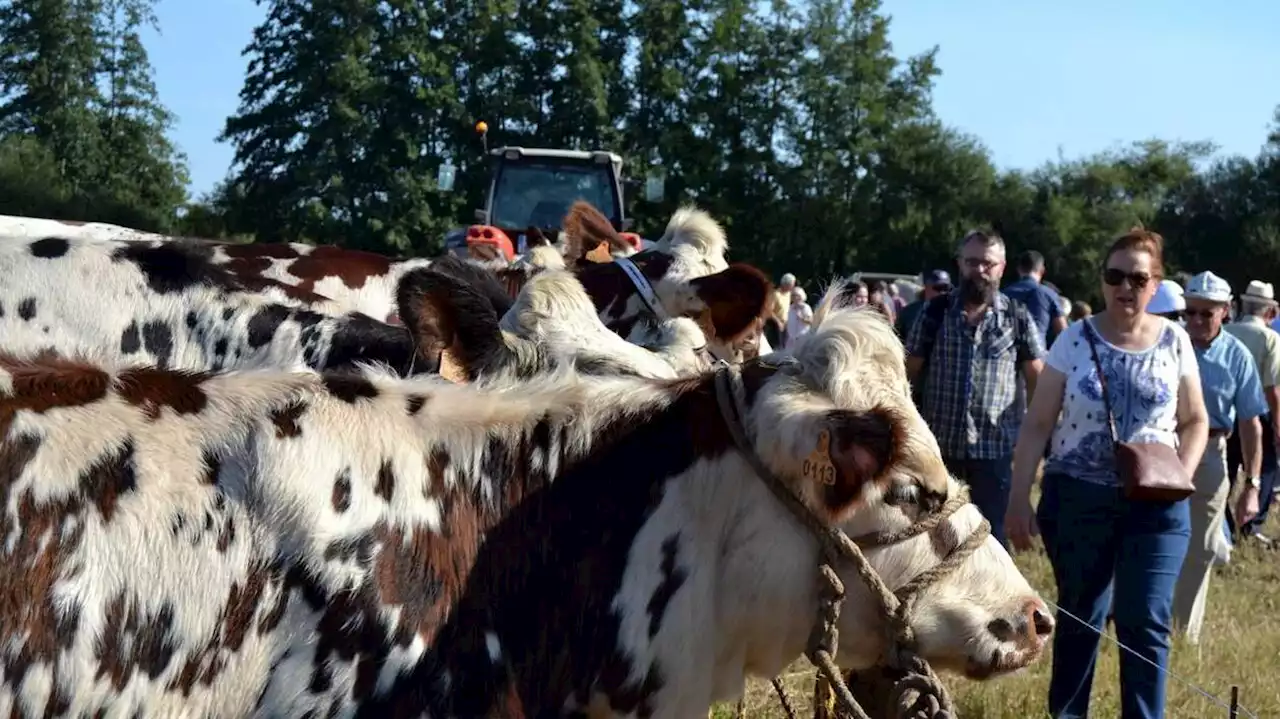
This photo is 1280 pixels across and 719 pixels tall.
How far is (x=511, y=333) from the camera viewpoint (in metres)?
3.45

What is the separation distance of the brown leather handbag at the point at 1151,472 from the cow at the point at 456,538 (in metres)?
2.47

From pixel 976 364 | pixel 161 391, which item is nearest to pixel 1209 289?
pixel 976 364

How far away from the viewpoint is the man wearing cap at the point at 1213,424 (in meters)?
7.49

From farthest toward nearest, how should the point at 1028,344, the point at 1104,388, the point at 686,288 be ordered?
the point at 1028,344
the point at 686,288
the point at 1104,388

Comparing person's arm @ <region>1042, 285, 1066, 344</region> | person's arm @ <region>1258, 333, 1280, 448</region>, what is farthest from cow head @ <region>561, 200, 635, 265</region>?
person's arm @ <region>1258, 333, 1280, 448</region>

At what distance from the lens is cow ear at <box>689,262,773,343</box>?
5.93m

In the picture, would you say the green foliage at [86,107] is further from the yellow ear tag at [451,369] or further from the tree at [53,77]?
the yellow ear tag at [451,369]

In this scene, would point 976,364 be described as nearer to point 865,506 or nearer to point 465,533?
point 865,506

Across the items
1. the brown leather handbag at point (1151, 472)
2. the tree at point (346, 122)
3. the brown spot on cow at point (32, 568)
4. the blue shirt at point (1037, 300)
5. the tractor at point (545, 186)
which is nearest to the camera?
the brown spot on cow at point (32, 568)

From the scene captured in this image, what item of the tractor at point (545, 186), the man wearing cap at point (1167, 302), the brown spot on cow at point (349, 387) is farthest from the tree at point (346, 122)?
the brown spot on cow at point (349, 387)

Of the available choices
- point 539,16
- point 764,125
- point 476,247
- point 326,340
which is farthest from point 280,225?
point 326,340

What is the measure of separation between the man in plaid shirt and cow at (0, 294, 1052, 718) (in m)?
4.46

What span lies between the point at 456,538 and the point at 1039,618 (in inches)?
48.7

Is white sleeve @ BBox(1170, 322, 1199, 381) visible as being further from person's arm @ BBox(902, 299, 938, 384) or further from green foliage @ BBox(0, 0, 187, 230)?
green foliage @ BBox(0, 0, 187, 230)
